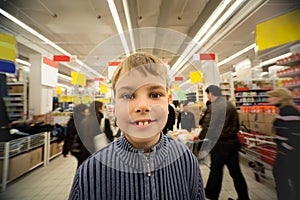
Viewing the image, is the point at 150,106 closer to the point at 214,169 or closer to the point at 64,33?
the point at 214,169

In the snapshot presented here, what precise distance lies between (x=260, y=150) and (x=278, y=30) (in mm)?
1936

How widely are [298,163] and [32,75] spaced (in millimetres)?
5923

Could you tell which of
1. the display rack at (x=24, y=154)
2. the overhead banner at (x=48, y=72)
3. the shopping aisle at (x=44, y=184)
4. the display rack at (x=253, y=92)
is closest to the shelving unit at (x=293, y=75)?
the display rack at (x=253, y=92)

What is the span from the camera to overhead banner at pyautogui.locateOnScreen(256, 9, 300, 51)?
66cm

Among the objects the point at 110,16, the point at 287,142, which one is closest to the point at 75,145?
the point at 287,142

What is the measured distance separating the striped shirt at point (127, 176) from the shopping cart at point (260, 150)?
6.11 feet

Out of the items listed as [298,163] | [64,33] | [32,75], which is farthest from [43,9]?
[298,163]

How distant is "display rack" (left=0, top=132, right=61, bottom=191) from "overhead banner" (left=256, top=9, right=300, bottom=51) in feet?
10.6

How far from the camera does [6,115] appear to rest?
66.2 inches

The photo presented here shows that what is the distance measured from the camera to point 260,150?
199cm

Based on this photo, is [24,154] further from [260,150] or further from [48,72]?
[260,150]

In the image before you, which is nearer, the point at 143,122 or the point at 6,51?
the point at 143,122

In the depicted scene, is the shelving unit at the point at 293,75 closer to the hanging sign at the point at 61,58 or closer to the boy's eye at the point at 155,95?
the boy's eye at the point at 155,95

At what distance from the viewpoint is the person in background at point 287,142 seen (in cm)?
134
